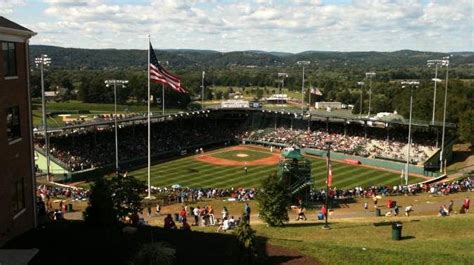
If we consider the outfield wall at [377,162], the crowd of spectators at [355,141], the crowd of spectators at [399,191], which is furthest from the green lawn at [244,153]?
the crowd of spectators at [399,191]

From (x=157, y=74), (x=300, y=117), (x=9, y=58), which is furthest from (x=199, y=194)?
(x=300, y=117)

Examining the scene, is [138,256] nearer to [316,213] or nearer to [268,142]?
[316,213]

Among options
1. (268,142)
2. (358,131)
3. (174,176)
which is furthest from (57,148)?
(358,131)

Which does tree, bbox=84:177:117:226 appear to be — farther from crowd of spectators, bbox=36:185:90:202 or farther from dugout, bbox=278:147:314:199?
crowd of spectators, bbox=36:185:90:202

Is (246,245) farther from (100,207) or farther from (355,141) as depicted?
(355,141)

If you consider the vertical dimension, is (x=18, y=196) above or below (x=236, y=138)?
above

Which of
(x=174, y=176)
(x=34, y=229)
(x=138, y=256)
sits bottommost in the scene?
(x=174, y=176)
